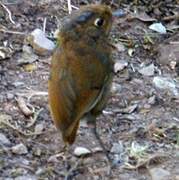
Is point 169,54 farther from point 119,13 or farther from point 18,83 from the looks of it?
point 18,83

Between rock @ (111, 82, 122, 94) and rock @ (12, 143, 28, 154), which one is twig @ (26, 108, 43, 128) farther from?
rock @ (111, 82, 122, 94)

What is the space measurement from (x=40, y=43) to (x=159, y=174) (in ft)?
4.70

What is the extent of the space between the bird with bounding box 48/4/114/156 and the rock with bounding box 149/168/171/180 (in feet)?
1.56

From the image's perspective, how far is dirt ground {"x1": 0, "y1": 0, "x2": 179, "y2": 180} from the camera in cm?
457

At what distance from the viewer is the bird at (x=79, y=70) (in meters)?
4.30

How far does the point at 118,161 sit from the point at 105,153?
0.09m

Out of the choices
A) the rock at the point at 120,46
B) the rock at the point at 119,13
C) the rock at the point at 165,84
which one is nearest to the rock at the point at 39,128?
the rock at the point at 165,84

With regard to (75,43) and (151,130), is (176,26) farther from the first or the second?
(75,43)

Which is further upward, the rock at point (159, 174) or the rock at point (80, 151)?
the rock at point (159, 174)

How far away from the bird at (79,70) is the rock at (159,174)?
47 centimetres

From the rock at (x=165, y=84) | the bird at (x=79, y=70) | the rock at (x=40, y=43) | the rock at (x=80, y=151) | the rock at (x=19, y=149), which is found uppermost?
the bird at (x=79, y=70)

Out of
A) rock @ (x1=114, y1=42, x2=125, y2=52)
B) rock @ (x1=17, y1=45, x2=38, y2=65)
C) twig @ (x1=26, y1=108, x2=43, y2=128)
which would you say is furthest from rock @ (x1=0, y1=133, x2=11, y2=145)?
rock @ (x1=114, y1=42, x2=125, y2=52)

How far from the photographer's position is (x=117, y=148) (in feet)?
15.5

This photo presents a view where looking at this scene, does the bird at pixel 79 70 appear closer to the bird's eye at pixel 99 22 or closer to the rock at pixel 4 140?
the bird's eye at pixel 99 22
